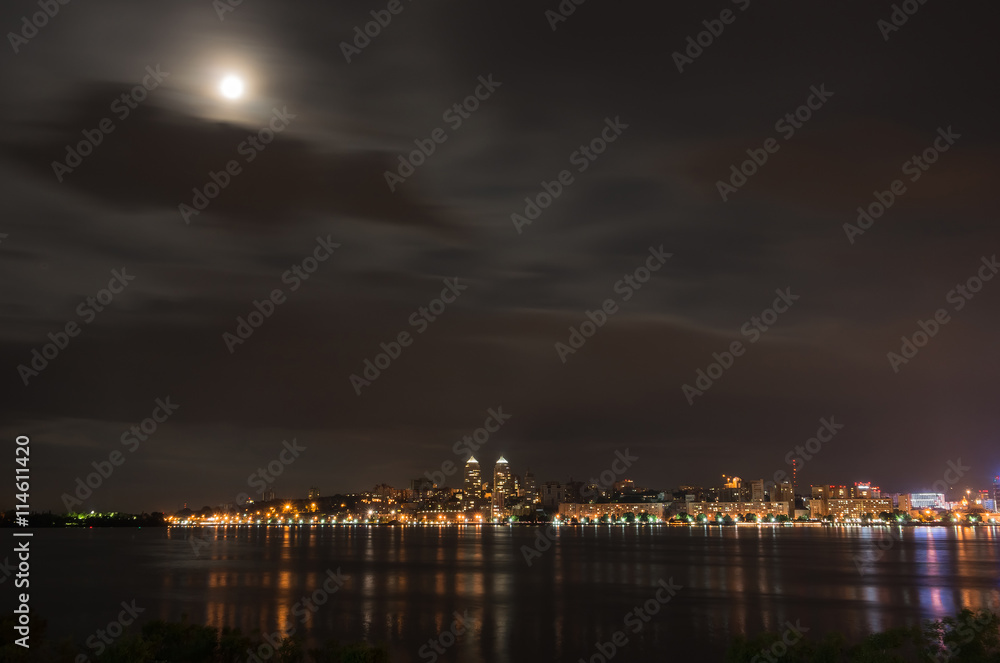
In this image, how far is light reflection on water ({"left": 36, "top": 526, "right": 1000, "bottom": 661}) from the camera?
3744cm

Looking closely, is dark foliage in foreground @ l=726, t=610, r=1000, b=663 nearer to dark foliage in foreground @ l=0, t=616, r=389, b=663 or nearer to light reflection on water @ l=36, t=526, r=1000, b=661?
dark foliage in foreground @ l=0, t=616, r=389, b=663

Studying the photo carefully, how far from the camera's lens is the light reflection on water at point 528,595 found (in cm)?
3744

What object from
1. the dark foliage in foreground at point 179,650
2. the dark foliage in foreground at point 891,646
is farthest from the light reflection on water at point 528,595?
the dark foliage in foreground at point 891,646

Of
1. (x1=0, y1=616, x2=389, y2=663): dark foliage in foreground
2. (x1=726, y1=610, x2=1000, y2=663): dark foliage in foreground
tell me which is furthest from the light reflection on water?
(x1=726, y1=610, x2=1000, y2=663): dark foliage in foreground

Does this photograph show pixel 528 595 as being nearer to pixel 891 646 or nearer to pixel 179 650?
pixel 179 650

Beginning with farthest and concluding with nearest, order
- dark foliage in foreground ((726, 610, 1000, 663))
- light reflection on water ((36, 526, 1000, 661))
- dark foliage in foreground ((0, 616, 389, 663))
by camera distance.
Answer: light reflection on water ((36, 526, 1000, 661)), dark foliage in foreground ((0, 616, 389, 663)), dark foliage in foreground ((726, 610, 1000, 663))

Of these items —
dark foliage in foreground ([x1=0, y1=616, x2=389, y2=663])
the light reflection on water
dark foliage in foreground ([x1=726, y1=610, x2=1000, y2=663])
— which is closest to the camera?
dark foliage in foreground ([x1=726, y1=610, x2=1000, y2=663])

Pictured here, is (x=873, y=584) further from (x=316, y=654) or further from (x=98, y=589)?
(x=98, y=589)

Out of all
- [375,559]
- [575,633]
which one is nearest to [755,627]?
[575,633]

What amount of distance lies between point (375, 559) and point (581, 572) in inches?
1066

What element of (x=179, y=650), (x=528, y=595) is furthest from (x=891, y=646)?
(x=528, y=595)

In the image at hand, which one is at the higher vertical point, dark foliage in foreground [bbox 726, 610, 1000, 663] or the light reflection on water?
the light reflection on water

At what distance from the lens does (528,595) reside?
171ft

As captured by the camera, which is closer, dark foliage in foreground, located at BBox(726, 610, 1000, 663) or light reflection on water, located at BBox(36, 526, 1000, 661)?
dark foliage in foreground, located at BBox(726, 610, 1000, 663)
